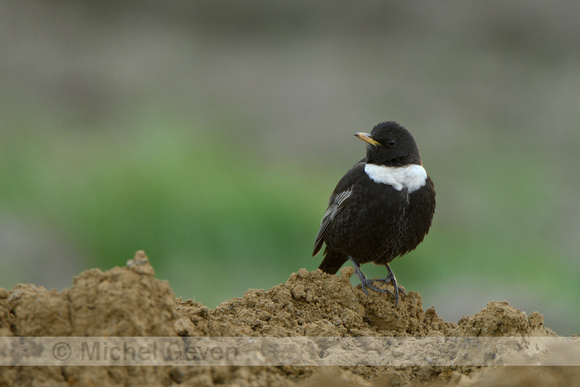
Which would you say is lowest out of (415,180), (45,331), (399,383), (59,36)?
(399,383)

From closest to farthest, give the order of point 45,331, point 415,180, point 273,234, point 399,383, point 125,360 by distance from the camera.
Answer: point 125,360
point 45,331
point 399,383
point 415,180
point 273,234

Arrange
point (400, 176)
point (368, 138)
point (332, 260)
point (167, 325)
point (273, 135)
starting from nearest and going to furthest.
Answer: point (167, 325)
point (400, 176)
point (368, 138)
point (332, 260)
point (273, 135)

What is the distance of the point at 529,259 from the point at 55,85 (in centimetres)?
942

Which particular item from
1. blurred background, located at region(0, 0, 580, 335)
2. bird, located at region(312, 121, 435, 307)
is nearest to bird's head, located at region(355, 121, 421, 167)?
bird, located at region(312, 121, 435, 307)

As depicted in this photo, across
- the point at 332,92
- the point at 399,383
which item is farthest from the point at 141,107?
the point at 399,383

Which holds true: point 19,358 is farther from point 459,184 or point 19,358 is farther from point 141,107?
point 141,107

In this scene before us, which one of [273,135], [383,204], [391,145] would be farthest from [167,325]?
[273,135]

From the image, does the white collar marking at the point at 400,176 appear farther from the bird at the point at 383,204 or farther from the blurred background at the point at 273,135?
the blurred background at the point at 273,135

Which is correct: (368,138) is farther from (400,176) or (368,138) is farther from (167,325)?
(167,325)

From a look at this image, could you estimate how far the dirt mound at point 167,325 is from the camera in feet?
8.53

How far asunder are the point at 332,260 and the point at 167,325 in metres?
3.36

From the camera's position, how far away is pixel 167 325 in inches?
112

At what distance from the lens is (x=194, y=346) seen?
113 inches

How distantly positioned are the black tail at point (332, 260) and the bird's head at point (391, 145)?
85cm
